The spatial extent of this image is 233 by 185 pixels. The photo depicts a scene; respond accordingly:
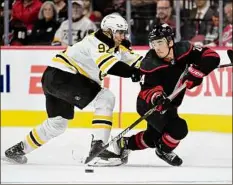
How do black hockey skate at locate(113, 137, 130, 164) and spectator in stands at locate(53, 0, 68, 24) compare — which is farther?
black hockey skate at locate(113, 137, 130, 164)

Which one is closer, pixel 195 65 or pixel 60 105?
pixel 195 65

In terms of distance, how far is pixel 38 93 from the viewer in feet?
15.7

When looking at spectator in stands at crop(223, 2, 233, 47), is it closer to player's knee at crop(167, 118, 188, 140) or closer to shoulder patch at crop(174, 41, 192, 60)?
player's knee at crop(167, 118, 188, 140)

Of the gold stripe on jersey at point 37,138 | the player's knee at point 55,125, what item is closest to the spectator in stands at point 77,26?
the player's knee at point 55,125

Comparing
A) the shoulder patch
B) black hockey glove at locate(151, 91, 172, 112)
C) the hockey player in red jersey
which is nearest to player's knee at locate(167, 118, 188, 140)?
the hockey player in red jersey

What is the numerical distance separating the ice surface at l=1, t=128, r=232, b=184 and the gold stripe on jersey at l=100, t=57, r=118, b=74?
0.40 m

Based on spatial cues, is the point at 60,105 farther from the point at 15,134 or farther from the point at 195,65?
the point at 15,134

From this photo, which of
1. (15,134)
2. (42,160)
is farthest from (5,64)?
(42,160)

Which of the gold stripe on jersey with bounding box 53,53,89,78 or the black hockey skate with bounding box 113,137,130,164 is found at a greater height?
the gold stripe on jersey with bounding box 53,53,89,78

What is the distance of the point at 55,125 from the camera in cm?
323

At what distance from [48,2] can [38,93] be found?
1928mm

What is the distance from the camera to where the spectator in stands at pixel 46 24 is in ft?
9.55

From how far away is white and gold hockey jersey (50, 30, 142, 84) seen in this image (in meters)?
2.88

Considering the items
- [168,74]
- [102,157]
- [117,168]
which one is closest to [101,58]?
[168,74]
